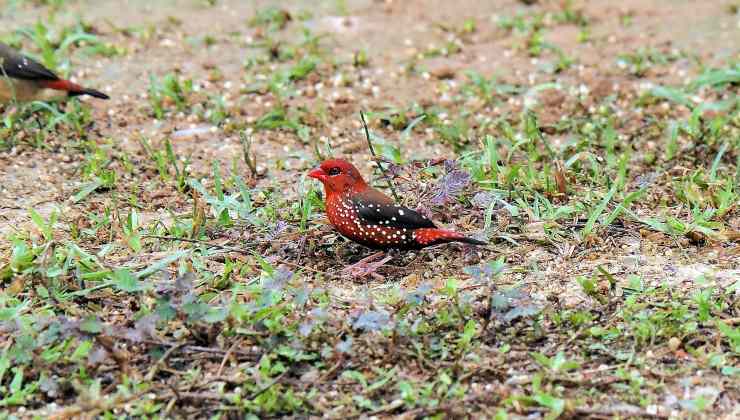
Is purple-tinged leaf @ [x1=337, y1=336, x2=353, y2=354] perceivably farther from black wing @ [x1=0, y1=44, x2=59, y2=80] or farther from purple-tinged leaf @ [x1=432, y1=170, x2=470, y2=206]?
black wing @ [x1=0, y1=44, x2=59, y2=80]

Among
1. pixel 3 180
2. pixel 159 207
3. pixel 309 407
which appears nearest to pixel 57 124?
pixel 3 180

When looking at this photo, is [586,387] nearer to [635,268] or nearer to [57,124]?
[635,268]

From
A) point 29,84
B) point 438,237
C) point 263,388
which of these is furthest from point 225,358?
point 29,84

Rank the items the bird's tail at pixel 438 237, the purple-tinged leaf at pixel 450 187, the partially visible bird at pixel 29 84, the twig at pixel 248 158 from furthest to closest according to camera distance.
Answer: the partially visible bird at pixel 29 84 < the twig at pixel 248 158 < the purple-tinged leaf at pixel 450 187 < the bird's tail at pixel 438 237

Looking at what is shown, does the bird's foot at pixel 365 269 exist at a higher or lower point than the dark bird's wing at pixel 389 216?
lower

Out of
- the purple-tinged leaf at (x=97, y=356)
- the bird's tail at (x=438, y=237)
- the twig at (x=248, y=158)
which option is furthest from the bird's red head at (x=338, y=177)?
the purple-tinged leaf at (x=97, y=356)

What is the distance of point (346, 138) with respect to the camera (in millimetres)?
6234

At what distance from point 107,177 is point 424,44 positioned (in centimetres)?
315

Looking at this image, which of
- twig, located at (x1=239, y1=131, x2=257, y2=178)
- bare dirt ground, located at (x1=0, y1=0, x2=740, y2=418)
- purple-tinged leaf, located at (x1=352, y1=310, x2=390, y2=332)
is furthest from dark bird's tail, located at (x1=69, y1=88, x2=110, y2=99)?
purple-tinged leaf, located at (x1=352, y1=310, x2=390, y2=332)

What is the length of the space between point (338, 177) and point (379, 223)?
1.07ft

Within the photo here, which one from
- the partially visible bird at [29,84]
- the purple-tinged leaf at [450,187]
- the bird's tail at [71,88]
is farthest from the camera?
the bird's tail at [71,88]

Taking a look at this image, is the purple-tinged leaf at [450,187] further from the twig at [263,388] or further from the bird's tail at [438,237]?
the twig at [263,388]

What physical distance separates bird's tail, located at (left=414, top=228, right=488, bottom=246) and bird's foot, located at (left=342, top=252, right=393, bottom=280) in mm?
190

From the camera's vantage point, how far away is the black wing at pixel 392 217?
4.40 m
